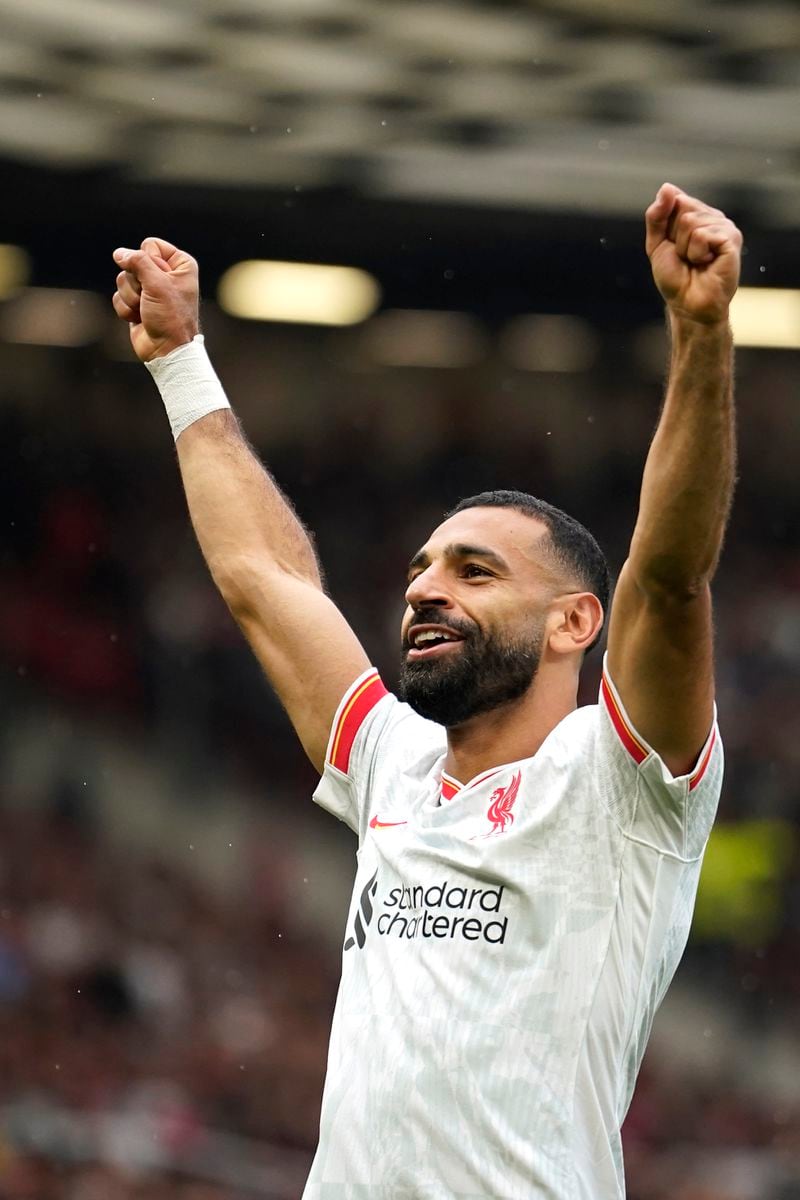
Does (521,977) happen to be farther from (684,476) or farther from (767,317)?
(767,317)

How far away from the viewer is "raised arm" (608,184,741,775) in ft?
8.89

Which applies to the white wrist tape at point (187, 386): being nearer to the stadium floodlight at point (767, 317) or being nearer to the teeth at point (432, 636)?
the teeth at point (432, 636)

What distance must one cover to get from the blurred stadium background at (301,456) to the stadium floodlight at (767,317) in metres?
0.07

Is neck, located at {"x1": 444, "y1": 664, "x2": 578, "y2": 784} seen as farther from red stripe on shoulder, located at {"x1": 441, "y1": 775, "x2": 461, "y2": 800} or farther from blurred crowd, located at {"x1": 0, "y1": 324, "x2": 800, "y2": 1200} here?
blurred crowd, located at {"x1": 0, "y1": 324, "x2": 800, "y2": 1200}

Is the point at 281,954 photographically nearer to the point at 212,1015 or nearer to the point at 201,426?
the point at 212,1015

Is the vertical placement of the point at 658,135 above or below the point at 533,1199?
above

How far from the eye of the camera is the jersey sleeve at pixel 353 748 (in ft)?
11.4

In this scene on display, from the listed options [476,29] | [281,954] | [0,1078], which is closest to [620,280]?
[476,29]

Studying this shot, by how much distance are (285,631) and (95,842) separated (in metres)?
9.35

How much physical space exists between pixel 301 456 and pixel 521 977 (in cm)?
1219

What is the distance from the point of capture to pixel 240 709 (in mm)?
13492

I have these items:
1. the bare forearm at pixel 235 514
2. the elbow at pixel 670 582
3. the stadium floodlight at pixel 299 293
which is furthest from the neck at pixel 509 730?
the stadium floodlight at pixel 299 293

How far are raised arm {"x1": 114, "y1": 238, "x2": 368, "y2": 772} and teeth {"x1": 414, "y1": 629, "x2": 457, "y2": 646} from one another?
270 mm

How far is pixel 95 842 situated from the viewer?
497 inches
